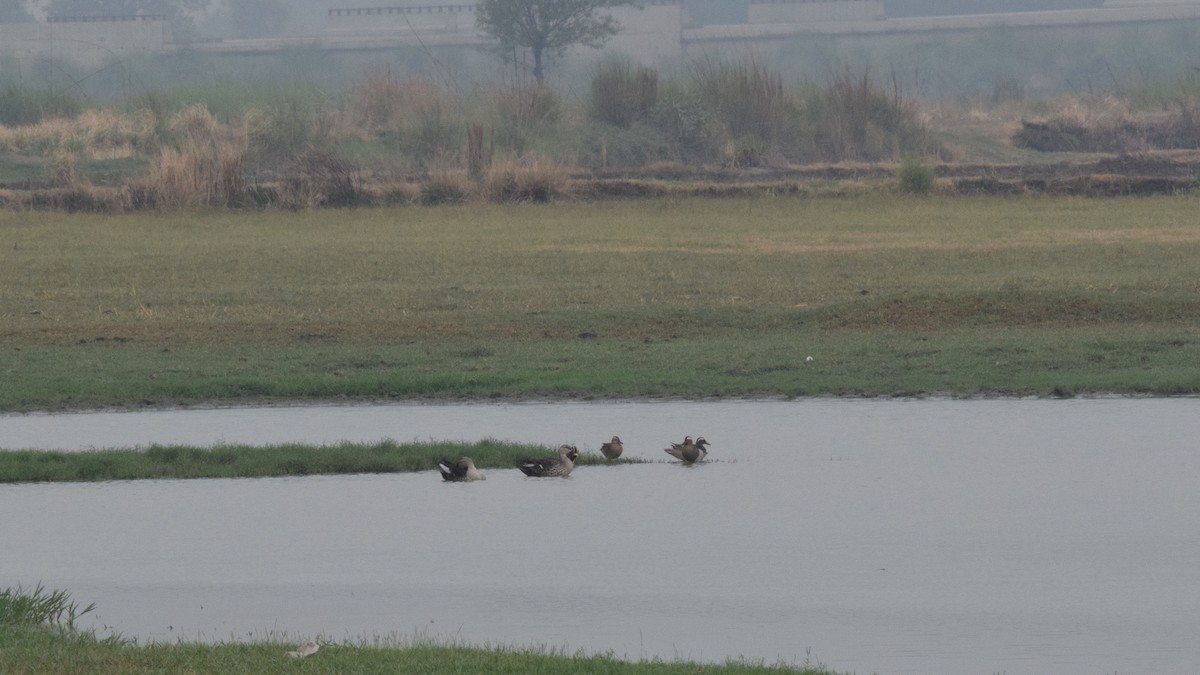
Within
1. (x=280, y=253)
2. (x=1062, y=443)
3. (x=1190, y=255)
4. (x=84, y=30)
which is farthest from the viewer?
(x=84, y=30)

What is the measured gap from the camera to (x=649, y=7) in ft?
352

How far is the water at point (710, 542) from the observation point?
27.9 ft

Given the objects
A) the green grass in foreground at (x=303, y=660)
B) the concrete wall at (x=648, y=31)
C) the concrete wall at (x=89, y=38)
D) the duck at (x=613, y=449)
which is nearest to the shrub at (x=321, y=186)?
the duck at (x=613, y=449)

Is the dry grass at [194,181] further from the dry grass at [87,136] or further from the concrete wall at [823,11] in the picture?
the concrete wall at [823,11]

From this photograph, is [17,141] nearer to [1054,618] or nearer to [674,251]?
[674,251]

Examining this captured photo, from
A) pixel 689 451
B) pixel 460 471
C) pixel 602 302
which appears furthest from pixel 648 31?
pixel 460 471

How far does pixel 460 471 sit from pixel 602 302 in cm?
927

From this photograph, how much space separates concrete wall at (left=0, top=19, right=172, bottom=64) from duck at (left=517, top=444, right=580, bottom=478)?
8819cm

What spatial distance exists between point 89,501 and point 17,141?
30130 mm

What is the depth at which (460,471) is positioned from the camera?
482 inches

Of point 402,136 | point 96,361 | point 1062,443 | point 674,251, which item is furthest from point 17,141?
point 1062,443

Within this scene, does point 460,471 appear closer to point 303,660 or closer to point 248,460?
point 248,460

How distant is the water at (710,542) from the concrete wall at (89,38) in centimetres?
8746

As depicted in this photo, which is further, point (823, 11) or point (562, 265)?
point (823, 11)
